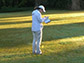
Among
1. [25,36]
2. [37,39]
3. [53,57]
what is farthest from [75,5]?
[53,57]

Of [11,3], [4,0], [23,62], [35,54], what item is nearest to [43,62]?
[23,62]

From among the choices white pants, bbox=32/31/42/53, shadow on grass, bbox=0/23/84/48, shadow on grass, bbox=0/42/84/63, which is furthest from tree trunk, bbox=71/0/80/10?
white pants, bbox=32/31/42/53

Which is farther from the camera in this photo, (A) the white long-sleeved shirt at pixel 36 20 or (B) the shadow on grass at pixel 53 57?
(A) the white long-sleeved shirt at pixel 36 20

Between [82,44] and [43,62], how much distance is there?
3565 millimetres

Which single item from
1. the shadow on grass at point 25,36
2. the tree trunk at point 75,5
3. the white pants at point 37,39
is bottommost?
the tree trunk at point 75,5

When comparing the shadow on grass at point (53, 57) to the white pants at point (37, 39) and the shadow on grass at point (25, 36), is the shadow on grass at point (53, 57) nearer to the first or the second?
the white pants at point (37, 39)

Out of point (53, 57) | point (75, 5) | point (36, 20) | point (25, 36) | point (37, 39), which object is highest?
point (36, 20)

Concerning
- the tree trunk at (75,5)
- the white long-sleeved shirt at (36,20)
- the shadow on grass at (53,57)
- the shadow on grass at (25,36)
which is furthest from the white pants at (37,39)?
the tree trunk at (75,5)

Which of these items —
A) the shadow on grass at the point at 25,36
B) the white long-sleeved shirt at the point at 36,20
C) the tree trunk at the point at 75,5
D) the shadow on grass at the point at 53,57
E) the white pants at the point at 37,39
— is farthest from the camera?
the tree trunk at the point at 75,5

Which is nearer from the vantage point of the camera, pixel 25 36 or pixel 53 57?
pixel 53 57

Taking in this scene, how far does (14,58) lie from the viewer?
25.8 ft

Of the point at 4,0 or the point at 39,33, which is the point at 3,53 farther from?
the point at 4,0

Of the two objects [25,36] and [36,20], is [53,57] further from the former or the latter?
[25,36]

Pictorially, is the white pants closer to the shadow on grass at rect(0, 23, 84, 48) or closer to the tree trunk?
the shadow on grass at rect(0, 23, 84, 48)
